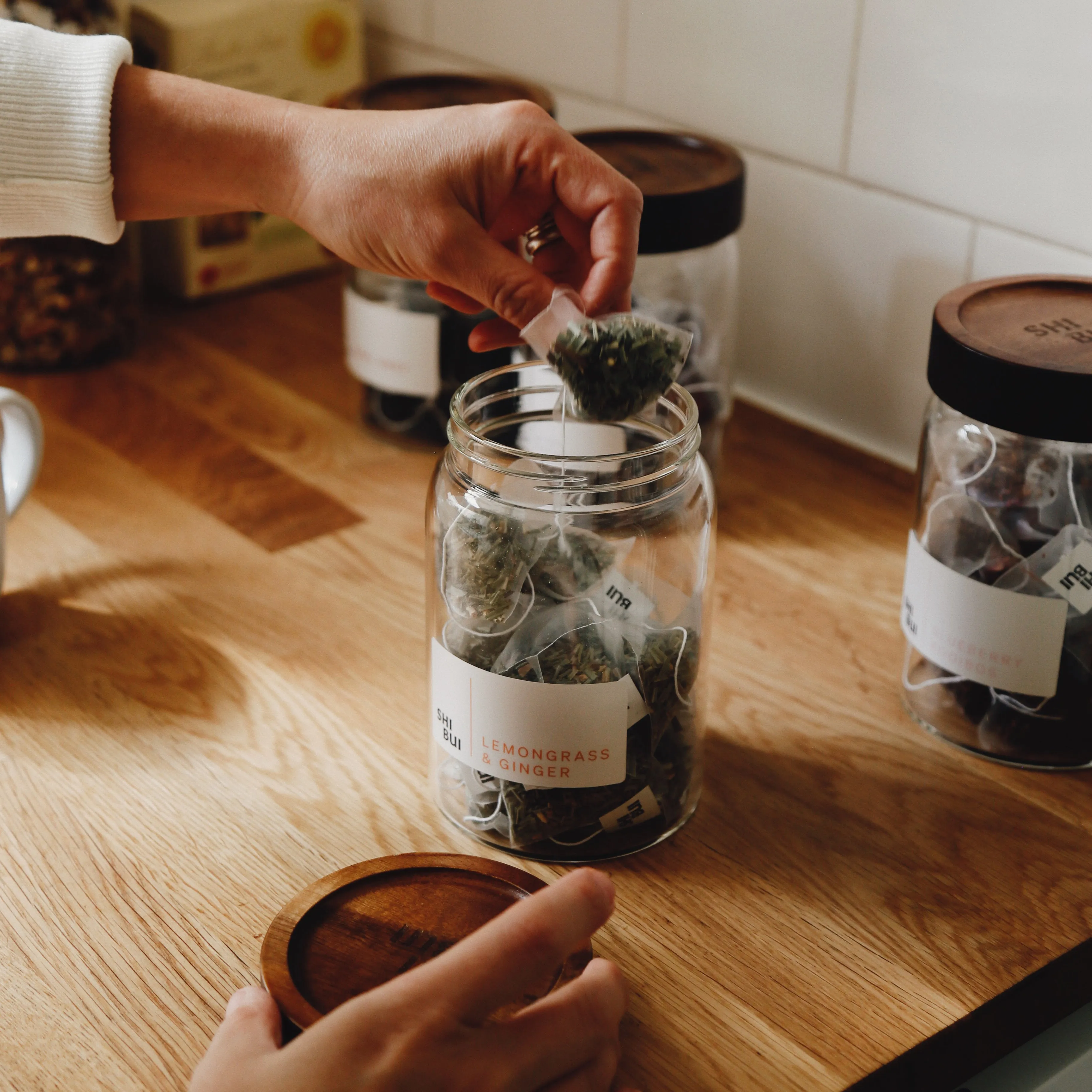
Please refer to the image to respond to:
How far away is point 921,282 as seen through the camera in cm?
104

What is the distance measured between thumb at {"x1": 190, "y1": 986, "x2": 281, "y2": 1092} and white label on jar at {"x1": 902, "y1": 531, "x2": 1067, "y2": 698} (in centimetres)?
40

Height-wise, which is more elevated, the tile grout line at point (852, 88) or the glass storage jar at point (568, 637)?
the tile grout line at point (852, 88)

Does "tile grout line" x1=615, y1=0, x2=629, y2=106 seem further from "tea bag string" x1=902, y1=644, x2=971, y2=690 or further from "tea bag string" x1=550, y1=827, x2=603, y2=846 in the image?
"tea bag string" x1=550, y1=827, x2=603, y2=846

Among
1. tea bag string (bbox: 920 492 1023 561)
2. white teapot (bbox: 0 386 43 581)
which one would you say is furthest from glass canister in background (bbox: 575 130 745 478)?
white teapot (bbox: 0 386 43 581)

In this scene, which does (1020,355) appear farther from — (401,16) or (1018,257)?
(401,16)

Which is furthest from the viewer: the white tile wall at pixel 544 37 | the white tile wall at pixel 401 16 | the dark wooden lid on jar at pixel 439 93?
the white tile wall at pixel 401 16

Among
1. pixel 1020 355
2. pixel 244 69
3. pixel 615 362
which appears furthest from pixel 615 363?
pixel 244 69

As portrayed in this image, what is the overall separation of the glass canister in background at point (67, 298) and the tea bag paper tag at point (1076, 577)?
0.82 metres

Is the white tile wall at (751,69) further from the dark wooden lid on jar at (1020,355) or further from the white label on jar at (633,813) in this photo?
the white label on jar at (633,813)

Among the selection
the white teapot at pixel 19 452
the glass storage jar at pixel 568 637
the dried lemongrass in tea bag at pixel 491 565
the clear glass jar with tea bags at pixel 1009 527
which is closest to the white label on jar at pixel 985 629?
the clear glass jar with tea bags at pixel 1009 527

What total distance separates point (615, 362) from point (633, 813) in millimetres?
227

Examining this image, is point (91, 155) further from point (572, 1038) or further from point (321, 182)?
point (572, 1038)

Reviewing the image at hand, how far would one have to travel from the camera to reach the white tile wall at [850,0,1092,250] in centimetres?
90

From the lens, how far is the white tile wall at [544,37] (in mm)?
1210
